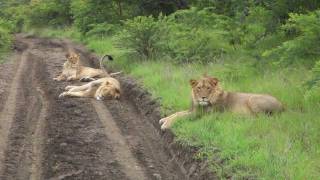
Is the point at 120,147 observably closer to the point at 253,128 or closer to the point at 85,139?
the point at 85,139

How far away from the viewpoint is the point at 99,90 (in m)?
13.0

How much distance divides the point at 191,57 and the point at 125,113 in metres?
4.44

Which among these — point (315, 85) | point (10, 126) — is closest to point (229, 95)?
point (315, 85)

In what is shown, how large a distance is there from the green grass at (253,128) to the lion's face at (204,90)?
13.0 inches

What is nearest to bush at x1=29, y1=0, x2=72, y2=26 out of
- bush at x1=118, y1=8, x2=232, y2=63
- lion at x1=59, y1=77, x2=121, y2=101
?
bush at x1=118, y1=8, x2=232, y2=63

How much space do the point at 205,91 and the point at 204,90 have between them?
0.08ft

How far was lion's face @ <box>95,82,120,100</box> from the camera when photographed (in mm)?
12852

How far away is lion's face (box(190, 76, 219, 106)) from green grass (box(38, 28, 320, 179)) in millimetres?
331

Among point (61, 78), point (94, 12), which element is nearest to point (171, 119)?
point (61, 78)

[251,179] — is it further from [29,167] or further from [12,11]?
[12,11]

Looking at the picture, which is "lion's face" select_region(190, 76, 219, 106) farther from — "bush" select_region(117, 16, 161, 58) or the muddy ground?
"bush" select_region(117, 16, 161, 58)

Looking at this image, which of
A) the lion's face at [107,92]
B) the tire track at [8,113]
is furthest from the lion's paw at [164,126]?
the lion's face at [107,92]

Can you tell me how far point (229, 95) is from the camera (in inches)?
389

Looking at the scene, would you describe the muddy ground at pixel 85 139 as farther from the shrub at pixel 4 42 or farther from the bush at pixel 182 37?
the shrub at pixel 4 42
